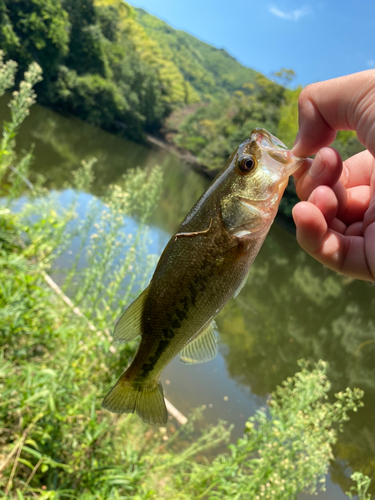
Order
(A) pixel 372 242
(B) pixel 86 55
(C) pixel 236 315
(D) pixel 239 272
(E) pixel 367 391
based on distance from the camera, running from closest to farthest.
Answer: (D) pixel 239 272
(A) pixel 372 242
(E) pixel 367 391
(C) pixel 236 315
(B) pixel 86 55

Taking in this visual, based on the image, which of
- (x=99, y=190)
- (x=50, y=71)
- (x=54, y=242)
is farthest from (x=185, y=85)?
(x=54, y=242)

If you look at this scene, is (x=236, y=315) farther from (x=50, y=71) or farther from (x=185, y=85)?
(x=185, y=85)

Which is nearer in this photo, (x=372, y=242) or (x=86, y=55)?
(x=372, y=242)

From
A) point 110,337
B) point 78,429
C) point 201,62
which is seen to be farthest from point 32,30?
point 201,62

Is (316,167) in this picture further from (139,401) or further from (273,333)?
(273,333)

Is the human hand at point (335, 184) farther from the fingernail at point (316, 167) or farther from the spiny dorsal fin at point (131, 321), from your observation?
the spiny dorsal fin at point (131, 321)

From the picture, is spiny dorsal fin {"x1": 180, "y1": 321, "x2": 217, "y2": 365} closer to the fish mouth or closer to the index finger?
the fish mouth
